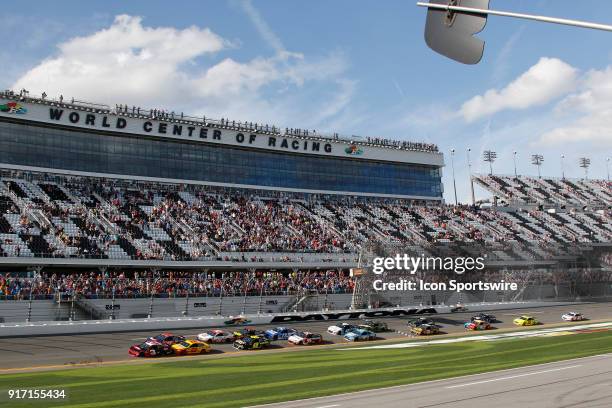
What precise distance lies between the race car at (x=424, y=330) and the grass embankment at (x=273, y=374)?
9.29 metres

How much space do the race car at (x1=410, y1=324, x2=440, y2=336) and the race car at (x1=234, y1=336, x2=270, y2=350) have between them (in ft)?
45.9

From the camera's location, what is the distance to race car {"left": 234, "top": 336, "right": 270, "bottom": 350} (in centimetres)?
3906

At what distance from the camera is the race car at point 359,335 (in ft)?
146

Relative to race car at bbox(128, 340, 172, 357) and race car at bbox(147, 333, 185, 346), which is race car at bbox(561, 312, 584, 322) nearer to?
race car at bbox(147, 333, 185, 346)

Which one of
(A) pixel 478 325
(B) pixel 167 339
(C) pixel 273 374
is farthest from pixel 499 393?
(A) pixel 478 325

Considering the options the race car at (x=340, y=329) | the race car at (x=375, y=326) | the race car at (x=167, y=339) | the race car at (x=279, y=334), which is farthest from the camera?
the race car at (x=375, y=326)

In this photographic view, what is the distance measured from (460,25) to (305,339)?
36775mm

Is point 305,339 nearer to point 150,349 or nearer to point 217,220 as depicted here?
point 150,349

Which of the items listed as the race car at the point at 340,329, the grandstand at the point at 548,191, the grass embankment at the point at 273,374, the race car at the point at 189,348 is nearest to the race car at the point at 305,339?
the grass embankment at the point at 273,374

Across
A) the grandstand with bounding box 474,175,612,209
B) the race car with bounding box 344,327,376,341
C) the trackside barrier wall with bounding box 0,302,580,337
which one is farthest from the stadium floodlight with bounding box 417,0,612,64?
the grandstand with bounding box 474,175,612,209

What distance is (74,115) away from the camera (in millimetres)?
61938

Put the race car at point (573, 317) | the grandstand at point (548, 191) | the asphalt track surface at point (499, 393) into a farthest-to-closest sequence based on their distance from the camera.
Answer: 1. the grandstand at point (548, 191)
2. the race car at point (573, 317)
3. the asphalt track surface at point (499, 393)

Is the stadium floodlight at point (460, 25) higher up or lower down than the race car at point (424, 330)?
higher up

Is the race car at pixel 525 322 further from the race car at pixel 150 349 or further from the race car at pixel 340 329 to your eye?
the race car at pixel 150 349
